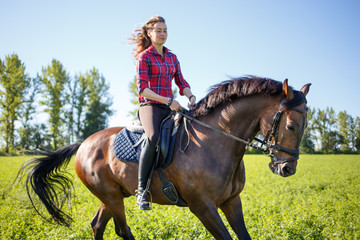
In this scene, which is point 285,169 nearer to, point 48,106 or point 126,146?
point 126,146

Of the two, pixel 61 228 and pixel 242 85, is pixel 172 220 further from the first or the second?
pixel 242 85

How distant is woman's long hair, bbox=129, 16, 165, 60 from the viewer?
11.7 ft

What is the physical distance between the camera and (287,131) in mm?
2746

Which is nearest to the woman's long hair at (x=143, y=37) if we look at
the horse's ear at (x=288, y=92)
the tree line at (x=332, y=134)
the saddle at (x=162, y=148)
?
the saddle at (x=162, y=148)

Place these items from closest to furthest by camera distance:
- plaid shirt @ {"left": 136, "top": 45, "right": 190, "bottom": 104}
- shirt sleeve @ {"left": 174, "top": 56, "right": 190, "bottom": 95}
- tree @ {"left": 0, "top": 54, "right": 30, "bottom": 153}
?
plaid shirt @ {"left": 136, "top": 45, "right": 190, "bottom": 104} < shirt sleeve @ {"left": 174, "top": 56, "right": 190, "bottom": 95} < tree @ {"left": 0, "top": 54, "right": 30, "bottom": 153}

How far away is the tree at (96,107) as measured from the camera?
4912cm

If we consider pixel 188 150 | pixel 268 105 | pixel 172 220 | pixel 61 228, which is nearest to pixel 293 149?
pixel 268 105

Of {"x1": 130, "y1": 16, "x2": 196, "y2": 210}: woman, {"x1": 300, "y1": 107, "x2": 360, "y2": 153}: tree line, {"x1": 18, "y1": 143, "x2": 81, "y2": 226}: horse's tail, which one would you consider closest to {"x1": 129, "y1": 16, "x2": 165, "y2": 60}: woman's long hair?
{"x1": 130, "y1": 16, "x2": 196, "y2": 210}: woman

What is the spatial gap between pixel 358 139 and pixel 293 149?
90.7 m

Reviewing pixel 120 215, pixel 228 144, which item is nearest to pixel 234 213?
pixel 228 144

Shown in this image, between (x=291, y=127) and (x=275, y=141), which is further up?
(x=291, y=127)

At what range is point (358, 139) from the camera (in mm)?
76250

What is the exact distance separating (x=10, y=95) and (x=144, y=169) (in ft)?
150

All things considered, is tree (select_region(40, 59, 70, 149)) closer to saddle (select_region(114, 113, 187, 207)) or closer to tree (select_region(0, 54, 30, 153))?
tree (select_region(0, 54, 30, 153))
